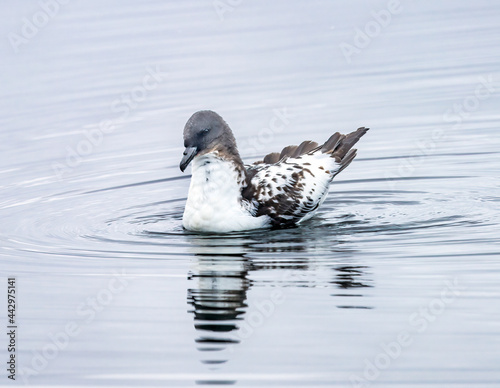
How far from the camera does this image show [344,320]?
9.51m

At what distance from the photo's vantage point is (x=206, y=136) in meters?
12.6

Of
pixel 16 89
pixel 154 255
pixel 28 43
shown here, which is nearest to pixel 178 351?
pixel 154 255

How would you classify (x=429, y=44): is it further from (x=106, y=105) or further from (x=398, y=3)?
(x=106, y=105)

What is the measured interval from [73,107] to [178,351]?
9.78 meters

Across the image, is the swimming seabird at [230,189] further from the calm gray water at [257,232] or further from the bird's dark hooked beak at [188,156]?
the calm gray water at [257,232]
